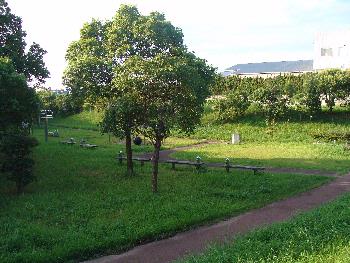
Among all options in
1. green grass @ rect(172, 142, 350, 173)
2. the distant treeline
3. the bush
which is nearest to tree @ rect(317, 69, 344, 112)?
the distant treeline

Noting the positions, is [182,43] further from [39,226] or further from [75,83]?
[39,226]

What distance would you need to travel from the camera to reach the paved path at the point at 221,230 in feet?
32.0

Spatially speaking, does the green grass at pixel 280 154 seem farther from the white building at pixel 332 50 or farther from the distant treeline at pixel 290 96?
the white building at pixel 332 50

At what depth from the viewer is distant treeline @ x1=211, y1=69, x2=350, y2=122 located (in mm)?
33031

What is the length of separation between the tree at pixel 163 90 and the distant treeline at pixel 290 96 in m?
20.2

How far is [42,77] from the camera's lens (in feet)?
73.8

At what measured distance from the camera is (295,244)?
850 centimetres

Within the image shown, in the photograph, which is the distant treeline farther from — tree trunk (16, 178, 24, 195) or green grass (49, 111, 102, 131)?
tree trunk (16, 178, 24, 195)

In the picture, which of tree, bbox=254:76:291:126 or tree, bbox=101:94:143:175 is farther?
tree, bbox=254:76:291:126

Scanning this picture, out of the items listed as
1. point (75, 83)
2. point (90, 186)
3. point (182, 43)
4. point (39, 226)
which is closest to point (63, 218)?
point (39, 226)

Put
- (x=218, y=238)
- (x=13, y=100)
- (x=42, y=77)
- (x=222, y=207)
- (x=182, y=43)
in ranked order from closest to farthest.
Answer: (x=218, y=238)
(x=222, y=207)
(x=13, y=100)
(x=182, y=43)
(x=42, y=77)

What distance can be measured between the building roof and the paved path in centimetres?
4086

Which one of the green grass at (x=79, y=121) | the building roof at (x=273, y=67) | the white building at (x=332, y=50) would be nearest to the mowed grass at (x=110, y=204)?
the green grass at (x=79, y=121)

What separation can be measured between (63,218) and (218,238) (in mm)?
4571
